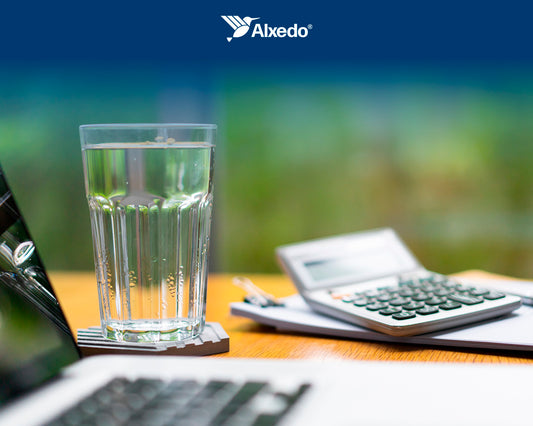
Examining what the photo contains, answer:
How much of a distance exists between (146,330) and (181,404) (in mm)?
223

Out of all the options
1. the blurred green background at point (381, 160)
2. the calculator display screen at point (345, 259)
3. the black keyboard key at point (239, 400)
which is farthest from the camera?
the blurred green background at point (381, 160)

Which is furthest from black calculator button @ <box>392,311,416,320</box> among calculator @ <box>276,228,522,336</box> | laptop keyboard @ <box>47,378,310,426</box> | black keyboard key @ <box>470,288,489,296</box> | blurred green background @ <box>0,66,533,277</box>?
blurred green background @ <box>0,66,533,277</box>

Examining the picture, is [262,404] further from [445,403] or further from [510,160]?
[510,160]

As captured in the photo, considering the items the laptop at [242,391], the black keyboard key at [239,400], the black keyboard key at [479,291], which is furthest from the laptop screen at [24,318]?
the black keyboard key at [479,291]

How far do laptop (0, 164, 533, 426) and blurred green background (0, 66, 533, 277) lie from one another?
2.39m

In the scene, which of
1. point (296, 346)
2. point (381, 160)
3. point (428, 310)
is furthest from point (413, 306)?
point (381, 160)

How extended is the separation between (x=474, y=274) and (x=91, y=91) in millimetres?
2066

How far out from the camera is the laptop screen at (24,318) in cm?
38

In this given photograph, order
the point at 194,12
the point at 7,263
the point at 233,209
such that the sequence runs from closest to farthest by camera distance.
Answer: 1. the point at 7,263
2. the point at 194,12
3. the point at 233,209

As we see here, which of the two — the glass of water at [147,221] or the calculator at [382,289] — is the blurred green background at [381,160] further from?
the glass of water at [147,221]

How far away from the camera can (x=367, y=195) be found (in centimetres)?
294

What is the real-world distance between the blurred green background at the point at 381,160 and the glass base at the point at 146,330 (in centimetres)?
222

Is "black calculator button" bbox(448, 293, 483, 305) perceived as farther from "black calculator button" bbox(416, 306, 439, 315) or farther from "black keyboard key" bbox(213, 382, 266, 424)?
"black keyboard key" bbox(213, 382, 266, 424)

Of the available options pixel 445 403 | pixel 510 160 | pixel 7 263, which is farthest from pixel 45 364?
pixel 510 160
